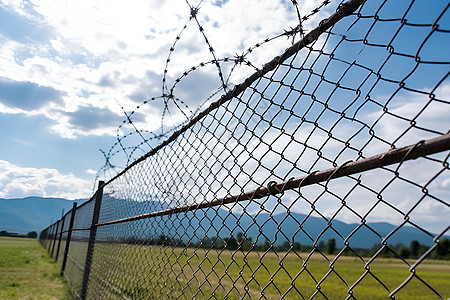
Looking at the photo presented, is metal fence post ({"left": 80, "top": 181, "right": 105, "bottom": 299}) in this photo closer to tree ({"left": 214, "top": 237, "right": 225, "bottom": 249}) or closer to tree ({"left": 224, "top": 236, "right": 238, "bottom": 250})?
tree ({"left": 214, "top": 237, "right": 225, "bottom": 249})

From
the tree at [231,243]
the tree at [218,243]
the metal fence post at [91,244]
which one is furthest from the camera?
the metal fence post at [91,244]

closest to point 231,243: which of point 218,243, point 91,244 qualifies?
point 218,243

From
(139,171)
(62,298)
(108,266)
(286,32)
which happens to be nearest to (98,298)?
(108,266)

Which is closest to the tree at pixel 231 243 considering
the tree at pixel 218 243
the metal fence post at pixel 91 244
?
the tree at pixel 218 243

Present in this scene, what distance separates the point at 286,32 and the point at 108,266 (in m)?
3.89

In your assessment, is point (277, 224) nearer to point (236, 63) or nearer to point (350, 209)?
point (350, 209)

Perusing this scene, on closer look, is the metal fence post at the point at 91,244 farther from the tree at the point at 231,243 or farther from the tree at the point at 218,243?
the tree at the point at 231,243

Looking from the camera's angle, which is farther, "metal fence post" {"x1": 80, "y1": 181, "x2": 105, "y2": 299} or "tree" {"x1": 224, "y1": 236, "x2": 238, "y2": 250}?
"metal fence post" {"x1": 80, "y1": 181, "x2": 105, "y2": 299}

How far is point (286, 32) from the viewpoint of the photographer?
60.0 inches

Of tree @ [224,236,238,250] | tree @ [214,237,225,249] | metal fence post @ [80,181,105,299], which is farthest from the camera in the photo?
metal fence post @ [80,181,105,299]

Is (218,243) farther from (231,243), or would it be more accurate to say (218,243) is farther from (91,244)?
(91,244)

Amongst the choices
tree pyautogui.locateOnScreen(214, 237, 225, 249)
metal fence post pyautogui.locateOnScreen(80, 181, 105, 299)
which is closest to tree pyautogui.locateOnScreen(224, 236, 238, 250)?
tree pyautogui.locateOnScreen(214, 237, 225, 249)

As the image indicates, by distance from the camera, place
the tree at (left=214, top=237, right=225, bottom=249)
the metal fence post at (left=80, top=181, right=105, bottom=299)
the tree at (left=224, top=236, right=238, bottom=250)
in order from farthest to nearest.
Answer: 1. the metal fence post at (left=80, top=181, right=105, bottom=299)
2. the tree at (left=214, top=237, right=225, bottom=249)
3. the tree at (left=224, top=236, right=238, bottom=250)

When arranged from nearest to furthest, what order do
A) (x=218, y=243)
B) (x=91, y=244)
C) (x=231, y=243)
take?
1. (x=231, y=243)
2. (x=218, y=243)
3. (x=91, y=244)
